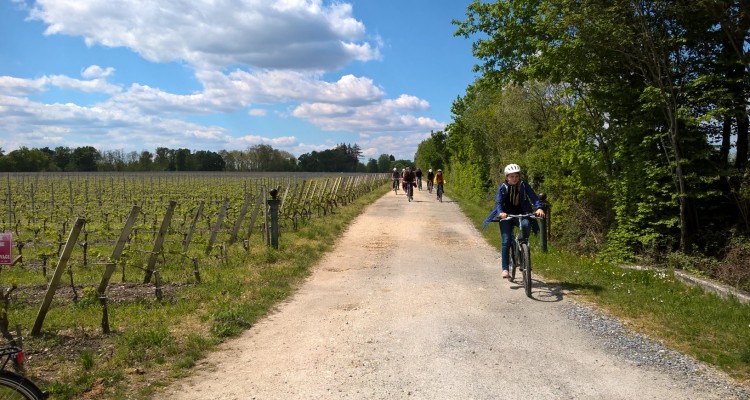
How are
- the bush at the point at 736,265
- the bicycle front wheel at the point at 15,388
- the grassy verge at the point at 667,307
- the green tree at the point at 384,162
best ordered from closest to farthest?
the bicycle front wheel at the point at 15,388
the grassy verge at the point at 667,307
the bush at the point at 736,265
the green tree at the point at 384,162

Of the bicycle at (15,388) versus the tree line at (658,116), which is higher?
the tree line at (658,116)

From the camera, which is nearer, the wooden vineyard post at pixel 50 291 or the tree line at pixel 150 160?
the wooden vineyard post at pixel 50 291

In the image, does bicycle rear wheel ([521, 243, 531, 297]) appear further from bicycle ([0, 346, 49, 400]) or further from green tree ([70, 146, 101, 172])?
green tree ([70, 146, 101, 172])

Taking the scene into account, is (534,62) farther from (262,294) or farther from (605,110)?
(262,294)

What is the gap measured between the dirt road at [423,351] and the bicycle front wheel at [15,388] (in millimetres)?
1036

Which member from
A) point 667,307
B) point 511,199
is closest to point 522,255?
point 511,199

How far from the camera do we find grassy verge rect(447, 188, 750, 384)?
5090 millimetres

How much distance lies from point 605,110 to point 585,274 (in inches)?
130

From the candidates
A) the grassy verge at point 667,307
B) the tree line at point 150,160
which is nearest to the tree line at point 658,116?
the grassy verge at point 667,307

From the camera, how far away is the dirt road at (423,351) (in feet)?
13.8

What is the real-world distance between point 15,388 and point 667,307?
6.58m

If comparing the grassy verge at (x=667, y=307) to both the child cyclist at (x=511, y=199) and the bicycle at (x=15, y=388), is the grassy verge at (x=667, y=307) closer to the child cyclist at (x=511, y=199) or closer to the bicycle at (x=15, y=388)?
the child cyclist at (x=511, y=199)

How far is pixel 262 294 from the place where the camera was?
297 inches

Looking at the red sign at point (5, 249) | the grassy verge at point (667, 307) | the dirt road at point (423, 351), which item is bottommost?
the dirt road at point (423, 351)
